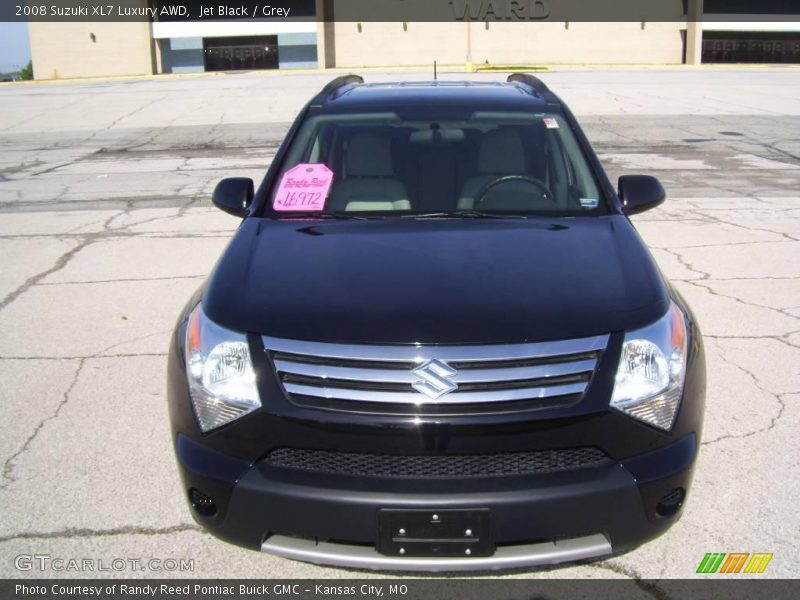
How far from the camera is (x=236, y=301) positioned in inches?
119

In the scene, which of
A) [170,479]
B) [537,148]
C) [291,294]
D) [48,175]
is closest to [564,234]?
[537,148]

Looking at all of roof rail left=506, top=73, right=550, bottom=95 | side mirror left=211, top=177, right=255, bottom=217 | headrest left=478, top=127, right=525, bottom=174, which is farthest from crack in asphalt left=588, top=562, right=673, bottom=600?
roof rail left=506, top=73, right=550, bottom=95

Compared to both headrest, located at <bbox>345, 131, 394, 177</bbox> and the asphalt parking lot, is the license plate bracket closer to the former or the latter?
the asphalt parking lot

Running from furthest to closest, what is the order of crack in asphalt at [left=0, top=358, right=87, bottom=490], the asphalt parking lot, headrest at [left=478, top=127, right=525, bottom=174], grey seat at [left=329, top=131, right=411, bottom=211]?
headrest at [left=478, top=127, right=525, bottom=174] < grey seat at [left=329, top=131, right=411, bottom=211] < crack in asphalt at [left=0, top=358, right=87, bottom=490] < the asphalt parking lot

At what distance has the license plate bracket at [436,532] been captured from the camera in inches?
100

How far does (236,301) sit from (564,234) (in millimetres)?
1436

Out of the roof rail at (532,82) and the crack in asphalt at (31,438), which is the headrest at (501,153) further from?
the crack in asphalt at (31,438)

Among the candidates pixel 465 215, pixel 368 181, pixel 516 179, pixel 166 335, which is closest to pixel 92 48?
pixel 166 335

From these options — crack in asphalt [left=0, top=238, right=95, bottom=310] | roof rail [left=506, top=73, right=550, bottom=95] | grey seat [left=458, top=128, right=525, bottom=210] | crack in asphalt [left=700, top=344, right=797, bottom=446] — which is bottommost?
crack in asphalt [left=700, top=344, right=797, bottom=446]

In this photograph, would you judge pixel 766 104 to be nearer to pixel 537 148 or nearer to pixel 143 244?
pixel 143 244

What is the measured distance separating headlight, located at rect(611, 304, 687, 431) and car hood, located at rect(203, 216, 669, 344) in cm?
7

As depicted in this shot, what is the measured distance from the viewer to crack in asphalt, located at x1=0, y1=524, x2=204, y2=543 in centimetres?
332

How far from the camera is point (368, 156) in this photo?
4.36 metres

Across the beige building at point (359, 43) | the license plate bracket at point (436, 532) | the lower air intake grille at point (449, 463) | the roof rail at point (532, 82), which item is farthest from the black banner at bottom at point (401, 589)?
the beige building at point (359, 43)
